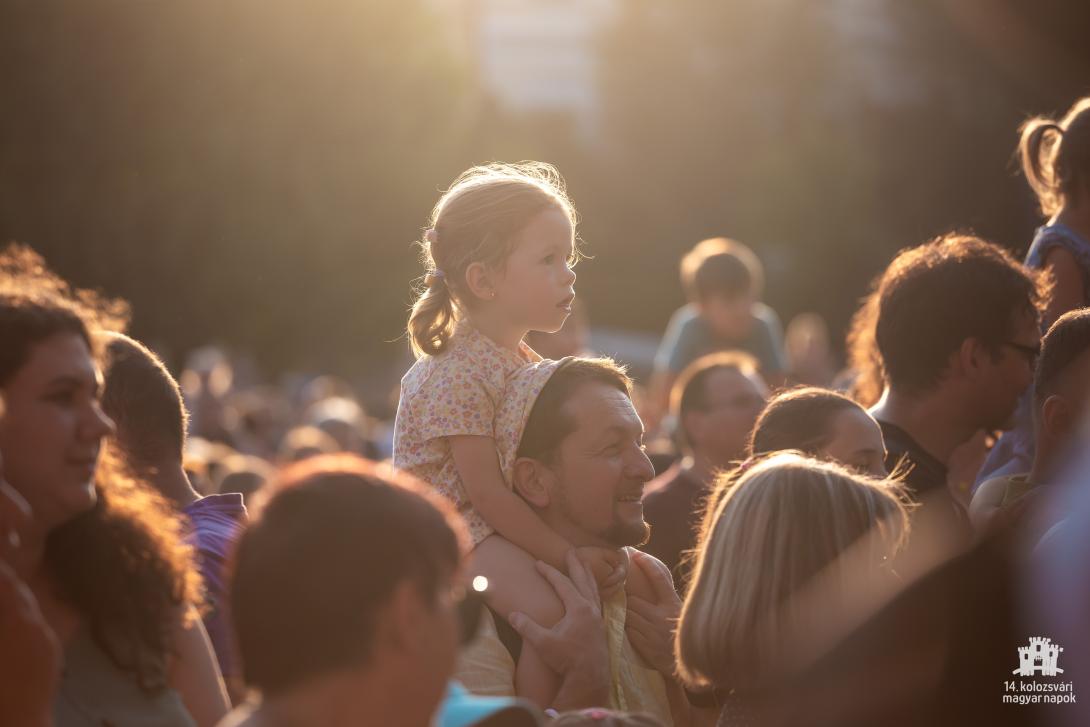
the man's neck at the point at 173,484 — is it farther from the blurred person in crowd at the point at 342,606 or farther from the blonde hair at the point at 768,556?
the blurred person in crowd at the point at 342,606

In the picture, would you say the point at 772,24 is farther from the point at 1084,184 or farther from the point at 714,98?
the point at 1084,184

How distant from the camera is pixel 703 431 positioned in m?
6.66

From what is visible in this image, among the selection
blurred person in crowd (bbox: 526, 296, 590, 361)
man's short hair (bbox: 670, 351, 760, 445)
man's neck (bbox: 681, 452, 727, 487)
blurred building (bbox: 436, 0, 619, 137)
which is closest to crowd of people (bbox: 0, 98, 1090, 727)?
man's neck (bbox: 681, 452, 727, 487)

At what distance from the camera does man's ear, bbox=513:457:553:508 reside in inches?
162

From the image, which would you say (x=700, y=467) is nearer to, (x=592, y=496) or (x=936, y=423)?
(x=936, y=423)

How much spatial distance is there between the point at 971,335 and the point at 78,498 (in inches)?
115

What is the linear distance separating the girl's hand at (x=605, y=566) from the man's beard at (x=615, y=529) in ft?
0.13

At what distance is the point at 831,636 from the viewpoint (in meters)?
2.95

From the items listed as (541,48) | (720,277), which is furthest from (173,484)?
(541,48)

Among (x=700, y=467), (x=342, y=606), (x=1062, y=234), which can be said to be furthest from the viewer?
(x=700, y=467)

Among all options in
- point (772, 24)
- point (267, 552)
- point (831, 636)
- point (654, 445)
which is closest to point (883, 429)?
point (831, 636)

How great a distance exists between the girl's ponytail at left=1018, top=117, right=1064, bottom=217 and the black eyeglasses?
2.65 feet

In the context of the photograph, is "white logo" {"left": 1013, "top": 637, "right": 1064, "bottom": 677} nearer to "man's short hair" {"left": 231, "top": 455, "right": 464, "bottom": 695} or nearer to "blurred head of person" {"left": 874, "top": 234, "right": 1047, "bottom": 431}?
"man's short hair" {"left": 231, "top": 455, "right": 464, "bottom": 695}

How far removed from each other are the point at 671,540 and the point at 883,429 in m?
1.46
